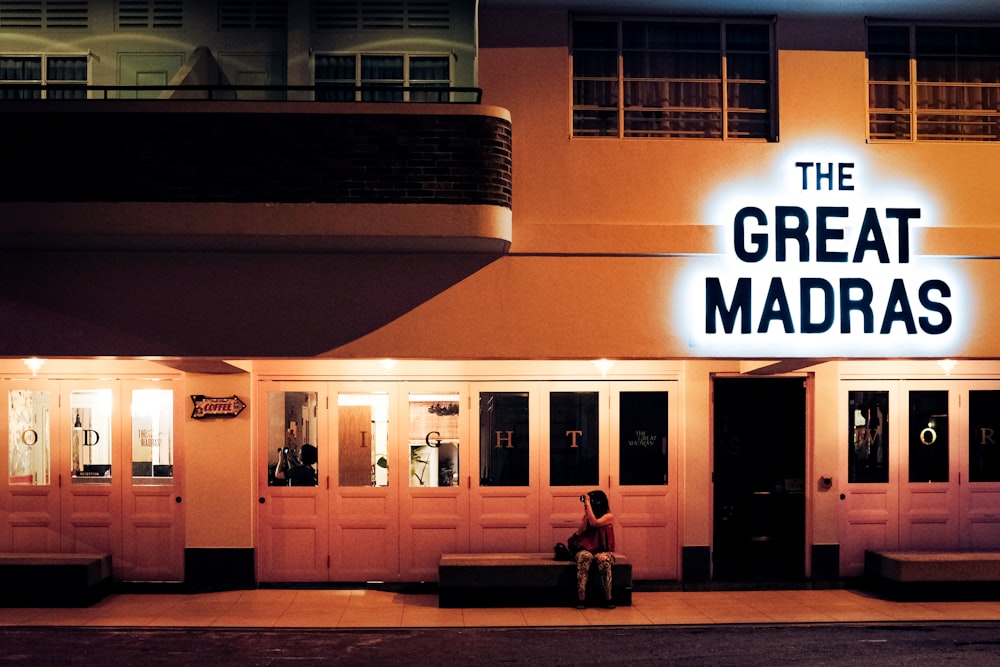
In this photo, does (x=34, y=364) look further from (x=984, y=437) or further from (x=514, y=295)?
(x=984, y=437)

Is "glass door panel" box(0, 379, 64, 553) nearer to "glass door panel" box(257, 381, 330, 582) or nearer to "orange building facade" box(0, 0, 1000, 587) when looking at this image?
"orange building facade" box(0, 0, 1000, 587)

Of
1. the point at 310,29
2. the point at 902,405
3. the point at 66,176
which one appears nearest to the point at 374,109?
the point at 310,29

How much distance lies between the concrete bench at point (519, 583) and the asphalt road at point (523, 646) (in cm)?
88

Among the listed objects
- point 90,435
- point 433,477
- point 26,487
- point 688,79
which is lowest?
point 26,487

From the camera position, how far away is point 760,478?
40.4 ft

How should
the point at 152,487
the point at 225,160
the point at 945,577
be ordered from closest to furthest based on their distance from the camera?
the point at 225,160 → the point at 945,577 → the point at 152,487

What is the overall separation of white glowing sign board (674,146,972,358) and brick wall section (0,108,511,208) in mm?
2922

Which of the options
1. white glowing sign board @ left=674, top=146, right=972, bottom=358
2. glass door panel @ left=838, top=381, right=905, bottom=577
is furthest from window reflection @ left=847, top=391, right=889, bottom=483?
white glowing sign board @ left=674, top=146, right=972, bottom=358

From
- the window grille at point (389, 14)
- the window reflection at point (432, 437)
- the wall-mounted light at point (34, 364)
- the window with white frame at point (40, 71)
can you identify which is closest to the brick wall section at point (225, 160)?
the window with white frame at point (40, 71)

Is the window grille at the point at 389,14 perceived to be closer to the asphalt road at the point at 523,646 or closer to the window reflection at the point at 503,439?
the window reflection at the point at 503,439

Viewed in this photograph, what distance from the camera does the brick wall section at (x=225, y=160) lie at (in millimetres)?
9203

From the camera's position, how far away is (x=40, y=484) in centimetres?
1218

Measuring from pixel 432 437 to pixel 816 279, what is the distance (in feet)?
17.8

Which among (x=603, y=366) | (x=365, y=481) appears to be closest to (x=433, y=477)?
(x=365, y=481)
